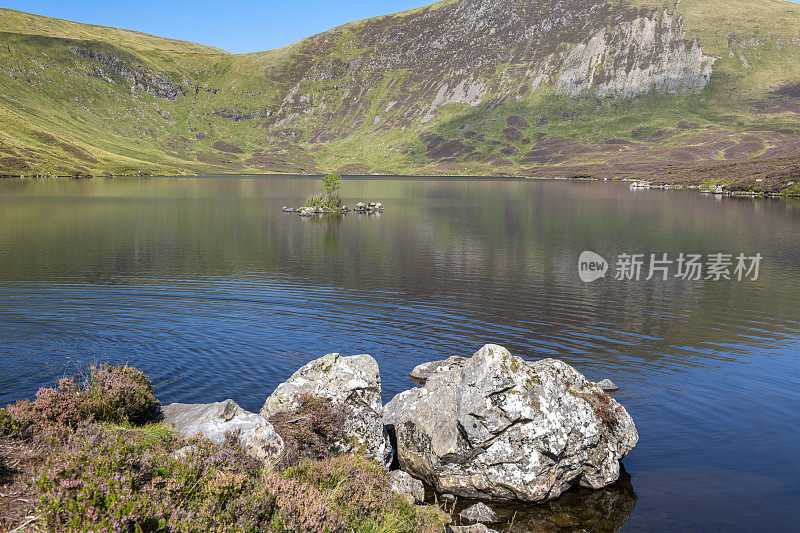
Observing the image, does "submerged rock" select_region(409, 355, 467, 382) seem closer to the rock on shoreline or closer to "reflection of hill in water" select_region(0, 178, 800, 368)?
"reflection of hill in water" select_region(0, 178, 800, 368)

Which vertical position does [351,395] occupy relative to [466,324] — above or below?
above

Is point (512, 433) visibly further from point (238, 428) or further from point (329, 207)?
point (329, 207)

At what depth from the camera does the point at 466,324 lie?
38281mm

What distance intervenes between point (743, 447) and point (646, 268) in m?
42.2

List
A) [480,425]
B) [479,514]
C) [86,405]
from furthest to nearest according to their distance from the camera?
[480,425]
[86,405]
[479,514]

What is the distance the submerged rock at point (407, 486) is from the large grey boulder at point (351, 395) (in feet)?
4.23

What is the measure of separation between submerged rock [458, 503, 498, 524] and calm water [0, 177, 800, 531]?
1041mm

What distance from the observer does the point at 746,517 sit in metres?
16.8

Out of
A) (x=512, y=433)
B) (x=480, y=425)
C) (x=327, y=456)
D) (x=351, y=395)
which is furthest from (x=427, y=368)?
(x=327, y=456)

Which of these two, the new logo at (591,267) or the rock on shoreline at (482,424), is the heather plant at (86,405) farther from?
the new logo at (591,267)

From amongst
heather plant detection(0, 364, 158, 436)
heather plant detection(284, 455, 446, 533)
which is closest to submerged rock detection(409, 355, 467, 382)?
heather plant detection(284, 455, 446, 533)

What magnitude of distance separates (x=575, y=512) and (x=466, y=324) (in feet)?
69.6

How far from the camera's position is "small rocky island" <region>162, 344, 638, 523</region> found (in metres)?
18.0

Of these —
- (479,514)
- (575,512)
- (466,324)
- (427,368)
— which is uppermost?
(466,324)
